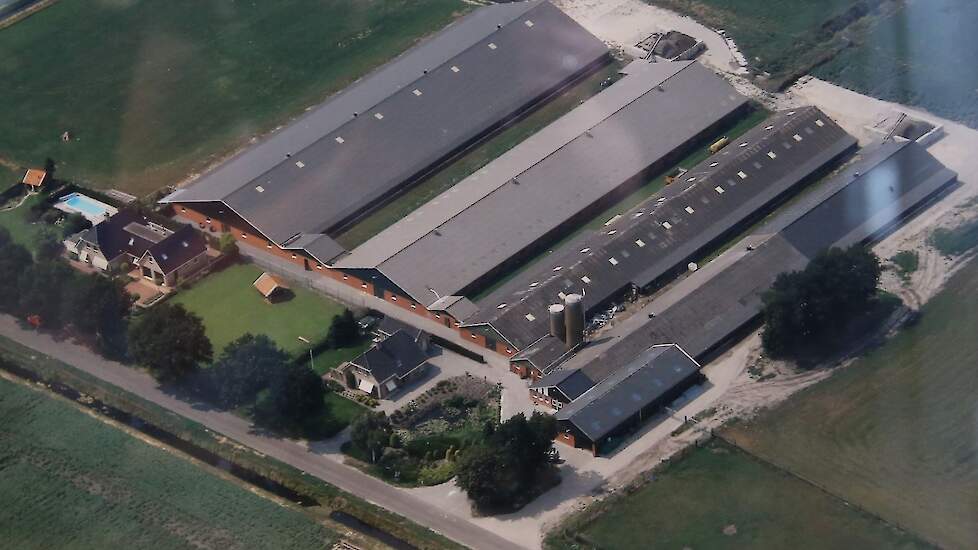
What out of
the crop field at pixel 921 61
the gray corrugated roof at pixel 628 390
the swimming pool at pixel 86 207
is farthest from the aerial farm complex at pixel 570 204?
the crop field at pixel 921 61

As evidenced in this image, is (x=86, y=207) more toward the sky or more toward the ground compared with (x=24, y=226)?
more toward the sky

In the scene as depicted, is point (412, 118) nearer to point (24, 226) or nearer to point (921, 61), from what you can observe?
point (24, 226)

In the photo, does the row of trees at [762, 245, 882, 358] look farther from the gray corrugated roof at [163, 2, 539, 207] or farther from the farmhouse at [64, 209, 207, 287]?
the farmhouse at [64, 209, 207, 287]

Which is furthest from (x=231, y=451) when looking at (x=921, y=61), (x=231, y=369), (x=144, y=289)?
(x=921, y=61)

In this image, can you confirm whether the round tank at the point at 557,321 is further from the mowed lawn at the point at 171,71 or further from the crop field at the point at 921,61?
the crop field at the point at 921,61

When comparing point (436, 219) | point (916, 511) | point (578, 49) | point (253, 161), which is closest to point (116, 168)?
point (253, 161)

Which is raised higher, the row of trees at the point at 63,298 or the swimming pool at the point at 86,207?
the row of trees at the point at 63,298

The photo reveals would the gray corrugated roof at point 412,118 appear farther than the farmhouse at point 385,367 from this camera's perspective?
Yes
